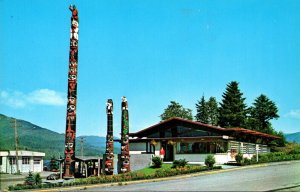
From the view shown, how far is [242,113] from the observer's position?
8644 centimetres

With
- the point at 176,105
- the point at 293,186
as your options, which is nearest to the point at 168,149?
the point at 293,186

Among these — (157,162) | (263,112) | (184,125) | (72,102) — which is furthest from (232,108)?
(72,102)

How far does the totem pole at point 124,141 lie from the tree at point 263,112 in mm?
55159

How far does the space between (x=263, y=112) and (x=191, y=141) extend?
48.0m

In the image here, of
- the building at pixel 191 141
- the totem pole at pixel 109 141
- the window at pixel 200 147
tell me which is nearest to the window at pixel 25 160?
the building at pixel 191 141

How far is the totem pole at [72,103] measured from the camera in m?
33.8

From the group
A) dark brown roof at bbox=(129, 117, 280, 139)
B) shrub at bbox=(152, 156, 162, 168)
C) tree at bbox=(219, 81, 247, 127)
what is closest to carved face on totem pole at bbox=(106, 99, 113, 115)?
shrub at bbox=(152, 156, 162, 168)

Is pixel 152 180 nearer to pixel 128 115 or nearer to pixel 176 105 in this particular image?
pixel 128 115

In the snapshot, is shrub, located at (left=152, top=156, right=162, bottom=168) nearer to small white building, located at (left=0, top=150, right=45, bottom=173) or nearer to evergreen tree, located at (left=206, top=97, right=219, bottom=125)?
small white building, located at (left=0, top=150, right=45, bottom=173)

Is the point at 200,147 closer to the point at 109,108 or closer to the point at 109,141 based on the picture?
the point at 109,141

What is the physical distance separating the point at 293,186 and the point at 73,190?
1276 centimetres

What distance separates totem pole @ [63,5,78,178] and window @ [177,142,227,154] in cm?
1800

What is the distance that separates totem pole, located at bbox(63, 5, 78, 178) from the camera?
3375cm

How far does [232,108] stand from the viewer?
87812 mm
